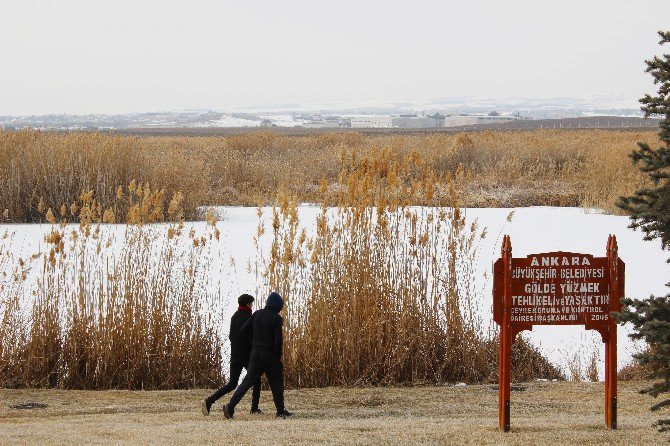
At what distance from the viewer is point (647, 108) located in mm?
5625

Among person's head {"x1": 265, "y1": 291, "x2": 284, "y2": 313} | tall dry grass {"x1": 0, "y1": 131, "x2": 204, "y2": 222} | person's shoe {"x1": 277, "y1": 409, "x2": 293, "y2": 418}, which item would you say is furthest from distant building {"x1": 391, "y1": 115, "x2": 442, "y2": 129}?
person's head {"x1": 265, "y1": 291, "x2": 284, "y2": 313}

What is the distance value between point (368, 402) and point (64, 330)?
3.08 m

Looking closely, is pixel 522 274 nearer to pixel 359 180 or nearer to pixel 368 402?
pixel 368 402

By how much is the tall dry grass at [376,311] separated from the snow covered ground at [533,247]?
1.69 ft

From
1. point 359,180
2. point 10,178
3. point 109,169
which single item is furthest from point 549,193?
point 359,180

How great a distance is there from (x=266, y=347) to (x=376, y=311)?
2.26 m

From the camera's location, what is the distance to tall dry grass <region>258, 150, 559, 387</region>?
9547mm

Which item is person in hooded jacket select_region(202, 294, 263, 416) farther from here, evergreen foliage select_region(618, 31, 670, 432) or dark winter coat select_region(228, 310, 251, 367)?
evergreen foliage select_region(618, 31, 670, 432)

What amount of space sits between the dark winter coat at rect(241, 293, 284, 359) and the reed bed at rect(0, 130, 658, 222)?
259 cm

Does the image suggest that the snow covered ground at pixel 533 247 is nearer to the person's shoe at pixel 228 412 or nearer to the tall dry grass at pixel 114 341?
the tall dry grass at pixel 114 341

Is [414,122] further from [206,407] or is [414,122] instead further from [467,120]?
[206,407]

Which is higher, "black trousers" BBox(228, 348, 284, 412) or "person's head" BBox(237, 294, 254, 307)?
"person's head" BBox(237, 294, 254, 307)

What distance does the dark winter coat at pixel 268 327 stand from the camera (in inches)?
293

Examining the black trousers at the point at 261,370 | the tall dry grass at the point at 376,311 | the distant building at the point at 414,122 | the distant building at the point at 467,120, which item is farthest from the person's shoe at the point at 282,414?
the distant building at the point at 414,122
